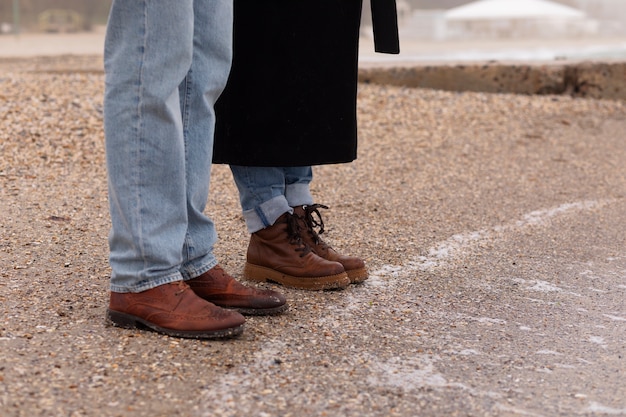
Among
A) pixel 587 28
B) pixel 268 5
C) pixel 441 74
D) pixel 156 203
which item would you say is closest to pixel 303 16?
pixel 268 5

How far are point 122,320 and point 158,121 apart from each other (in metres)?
0.51

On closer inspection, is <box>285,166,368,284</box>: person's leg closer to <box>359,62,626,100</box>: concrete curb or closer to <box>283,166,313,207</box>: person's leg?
<box>283,166,313,207</box>: person's leg

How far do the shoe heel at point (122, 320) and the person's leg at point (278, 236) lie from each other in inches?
23.9

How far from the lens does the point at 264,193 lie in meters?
2.70

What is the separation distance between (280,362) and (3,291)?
911 millimetres

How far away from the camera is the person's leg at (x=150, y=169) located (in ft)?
6.74

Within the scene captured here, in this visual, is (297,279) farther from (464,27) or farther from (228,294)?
(464,27)

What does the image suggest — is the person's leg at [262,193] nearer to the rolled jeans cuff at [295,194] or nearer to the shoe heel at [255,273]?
the rolled jeans cuff at [295,194]

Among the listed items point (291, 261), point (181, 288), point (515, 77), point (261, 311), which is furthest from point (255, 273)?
point (515, 77)

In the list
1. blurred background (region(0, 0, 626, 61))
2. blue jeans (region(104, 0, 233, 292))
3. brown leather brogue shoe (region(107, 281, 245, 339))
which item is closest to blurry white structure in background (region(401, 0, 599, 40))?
blurred background (region(0, 0, 626, 61))

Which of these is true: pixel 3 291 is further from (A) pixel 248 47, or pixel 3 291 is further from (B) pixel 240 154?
(A) pixel 248 47

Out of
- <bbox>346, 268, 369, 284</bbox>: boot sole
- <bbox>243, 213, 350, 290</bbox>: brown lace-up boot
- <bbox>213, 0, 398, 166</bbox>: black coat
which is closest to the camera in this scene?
<bbox>213, 0, 398, 166</bbox>: black coat

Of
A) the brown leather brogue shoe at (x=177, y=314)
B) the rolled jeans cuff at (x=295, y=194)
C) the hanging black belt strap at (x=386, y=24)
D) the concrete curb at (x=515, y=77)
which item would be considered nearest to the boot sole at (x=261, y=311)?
the brown leather brogue shoe at (x=177, y=314)

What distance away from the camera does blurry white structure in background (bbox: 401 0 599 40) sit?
15492 mm
